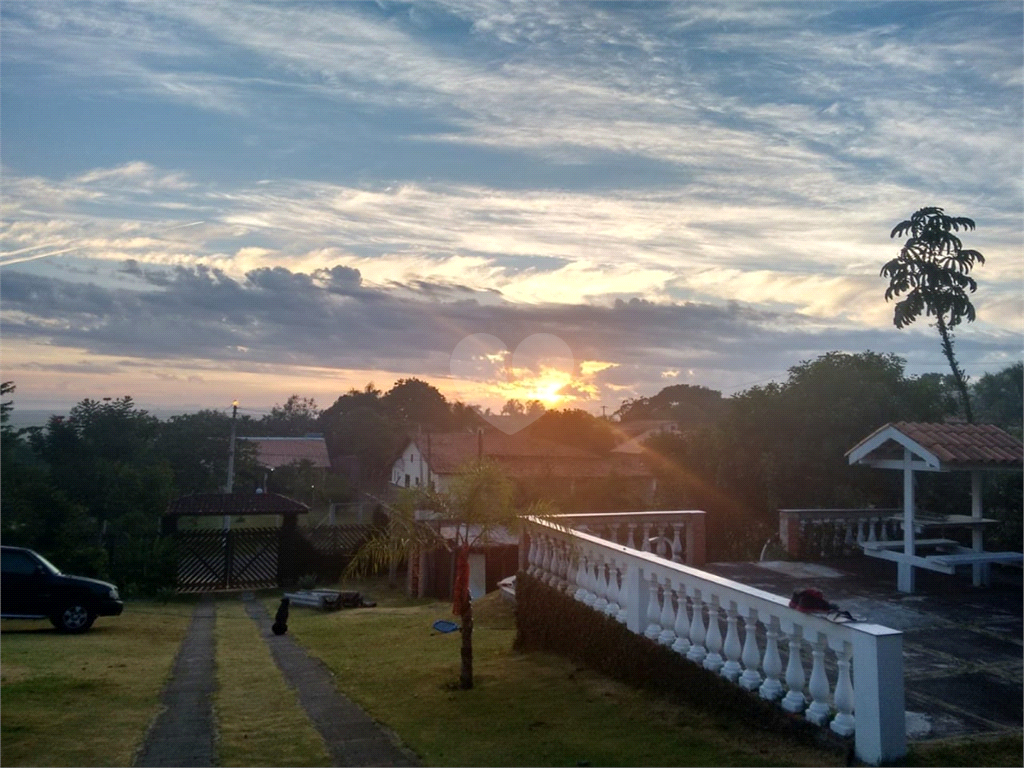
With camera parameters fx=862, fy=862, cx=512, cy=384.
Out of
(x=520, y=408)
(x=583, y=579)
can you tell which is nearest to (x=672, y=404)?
(x=520, y=408)

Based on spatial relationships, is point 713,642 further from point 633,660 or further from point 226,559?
point 226,559

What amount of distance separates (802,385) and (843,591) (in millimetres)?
10448

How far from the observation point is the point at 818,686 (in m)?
5.32

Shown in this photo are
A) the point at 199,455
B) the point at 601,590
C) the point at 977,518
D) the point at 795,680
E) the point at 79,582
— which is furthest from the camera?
the point at 199,455

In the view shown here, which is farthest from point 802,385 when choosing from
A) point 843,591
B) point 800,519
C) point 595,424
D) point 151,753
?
point 595,424

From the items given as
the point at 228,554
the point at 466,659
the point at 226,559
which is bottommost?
the point at 226,559

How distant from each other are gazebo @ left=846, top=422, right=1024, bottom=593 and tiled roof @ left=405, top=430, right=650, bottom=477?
24.7 meters

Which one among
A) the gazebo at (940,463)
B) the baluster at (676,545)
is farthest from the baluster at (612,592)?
the gazebo at (940,463)

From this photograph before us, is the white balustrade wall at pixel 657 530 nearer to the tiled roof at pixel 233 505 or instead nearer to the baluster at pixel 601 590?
the baluster at pixel 601 590

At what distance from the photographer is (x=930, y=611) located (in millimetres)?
8938

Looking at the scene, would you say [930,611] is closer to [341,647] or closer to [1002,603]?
[1002,603]

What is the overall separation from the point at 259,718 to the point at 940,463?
7694 millimetres

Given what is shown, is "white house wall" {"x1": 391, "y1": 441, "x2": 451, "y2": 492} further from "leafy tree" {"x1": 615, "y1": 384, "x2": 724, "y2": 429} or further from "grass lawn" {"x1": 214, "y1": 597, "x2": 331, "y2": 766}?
"grass lawn" {"x1": 214, "y1": 597, "x2": 331, "y2": 766}

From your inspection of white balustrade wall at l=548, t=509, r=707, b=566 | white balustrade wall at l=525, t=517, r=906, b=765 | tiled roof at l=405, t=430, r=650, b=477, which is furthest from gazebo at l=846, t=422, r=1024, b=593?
tiled roof at l=405, t=430, r=650, b=477
